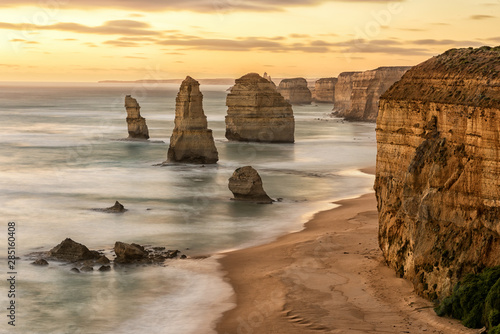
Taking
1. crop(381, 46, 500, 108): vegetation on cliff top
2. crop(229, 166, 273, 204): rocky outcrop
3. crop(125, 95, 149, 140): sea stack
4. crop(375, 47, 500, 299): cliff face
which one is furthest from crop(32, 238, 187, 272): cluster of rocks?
crop(125, 95, 149, 140): sea stack

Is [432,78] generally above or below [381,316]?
above

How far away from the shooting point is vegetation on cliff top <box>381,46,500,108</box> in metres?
20.9

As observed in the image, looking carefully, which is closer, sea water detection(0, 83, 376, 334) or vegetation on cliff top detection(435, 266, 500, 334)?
vegetation on cliff top detection(435, 266, 500, 334)

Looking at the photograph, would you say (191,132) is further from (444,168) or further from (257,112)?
(444,168)

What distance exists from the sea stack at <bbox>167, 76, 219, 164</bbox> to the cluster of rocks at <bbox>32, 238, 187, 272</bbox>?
32227 mm

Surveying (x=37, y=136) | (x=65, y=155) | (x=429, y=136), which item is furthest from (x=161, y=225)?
(x=37, y=136)

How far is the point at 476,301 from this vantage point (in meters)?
19.5

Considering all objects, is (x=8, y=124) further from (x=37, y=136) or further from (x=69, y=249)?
(x=69, y=249)

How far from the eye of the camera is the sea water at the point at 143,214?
80.1 ft

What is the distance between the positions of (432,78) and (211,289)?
1149 centimetres

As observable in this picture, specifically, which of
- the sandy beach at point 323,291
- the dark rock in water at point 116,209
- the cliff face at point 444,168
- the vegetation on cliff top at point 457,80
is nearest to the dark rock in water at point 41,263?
the sandy beach at point 323,291

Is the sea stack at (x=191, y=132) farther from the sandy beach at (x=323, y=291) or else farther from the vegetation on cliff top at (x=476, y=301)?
the vegetation on cliff top at (x=476, y=301)

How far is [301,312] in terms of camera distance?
22.0 meters

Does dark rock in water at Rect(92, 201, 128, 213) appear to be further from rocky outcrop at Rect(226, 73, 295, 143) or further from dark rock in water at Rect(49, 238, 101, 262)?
rocky outcrop at Rect(226, 73, 295, 143)
